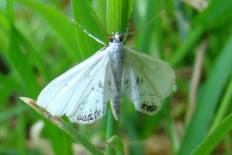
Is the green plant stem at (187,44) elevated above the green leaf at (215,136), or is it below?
below

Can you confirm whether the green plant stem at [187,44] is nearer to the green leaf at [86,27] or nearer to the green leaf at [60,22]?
the green leaf at [60,22]

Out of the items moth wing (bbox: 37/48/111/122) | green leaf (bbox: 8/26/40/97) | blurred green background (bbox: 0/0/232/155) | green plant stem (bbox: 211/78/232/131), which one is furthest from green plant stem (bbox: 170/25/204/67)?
moth wing (bbox: 37/48/111/122)

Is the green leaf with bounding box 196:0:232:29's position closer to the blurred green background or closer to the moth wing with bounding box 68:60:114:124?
the blurred green background

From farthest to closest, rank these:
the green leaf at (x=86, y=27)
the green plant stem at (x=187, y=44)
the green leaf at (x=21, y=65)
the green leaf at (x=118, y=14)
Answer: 1. the green plant stem at (x=187, y=44)
2. the green leaf at (x=21, y=65)
3. the green leaf at (x=86, y=27)
4. the green leaf at (x=118, y=14)

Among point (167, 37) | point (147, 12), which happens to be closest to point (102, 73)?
point (147, 12)

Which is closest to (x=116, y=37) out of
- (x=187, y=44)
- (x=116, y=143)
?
(x=116, y=143)

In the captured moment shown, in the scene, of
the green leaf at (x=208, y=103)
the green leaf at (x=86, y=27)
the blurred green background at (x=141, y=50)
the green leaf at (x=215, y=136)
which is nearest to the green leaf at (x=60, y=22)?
the blurred green background at (x=141, y=50)

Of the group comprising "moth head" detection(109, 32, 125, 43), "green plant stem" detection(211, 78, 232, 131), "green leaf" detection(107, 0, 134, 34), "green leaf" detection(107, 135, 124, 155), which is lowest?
"green plant stem" detection(211, 78, 232, 131)

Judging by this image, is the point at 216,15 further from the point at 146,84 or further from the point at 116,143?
the point at 116,143
